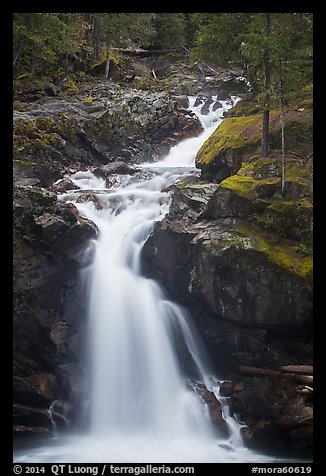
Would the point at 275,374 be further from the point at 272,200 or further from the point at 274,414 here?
the point at 272,200

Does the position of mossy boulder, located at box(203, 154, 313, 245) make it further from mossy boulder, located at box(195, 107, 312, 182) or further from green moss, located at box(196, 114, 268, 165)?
green moss, located at box(196, 114, 268, 165)

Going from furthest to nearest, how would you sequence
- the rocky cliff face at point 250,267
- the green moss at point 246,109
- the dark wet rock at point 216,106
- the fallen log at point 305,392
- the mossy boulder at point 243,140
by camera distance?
the dark wet rock at point 216,106 → the green moss at point 246,109 → the mossy boulder at point 243,140 → the rocky cliff face at point 250,267 → the fallen log at point 305,392

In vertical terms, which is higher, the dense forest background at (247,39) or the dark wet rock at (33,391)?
the dense forest background at (247,39)

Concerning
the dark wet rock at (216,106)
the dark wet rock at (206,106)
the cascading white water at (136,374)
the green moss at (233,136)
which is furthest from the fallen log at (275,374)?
the dark wet rock at (216,106)

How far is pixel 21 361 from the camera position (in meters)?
10.1

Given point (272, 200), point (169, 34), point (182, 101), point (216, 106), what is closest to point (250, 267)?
point (272, 200)

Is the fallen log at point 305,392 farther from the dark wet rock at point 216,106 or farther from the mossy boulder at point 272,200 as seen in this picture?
the dark wet rock at point 216,106

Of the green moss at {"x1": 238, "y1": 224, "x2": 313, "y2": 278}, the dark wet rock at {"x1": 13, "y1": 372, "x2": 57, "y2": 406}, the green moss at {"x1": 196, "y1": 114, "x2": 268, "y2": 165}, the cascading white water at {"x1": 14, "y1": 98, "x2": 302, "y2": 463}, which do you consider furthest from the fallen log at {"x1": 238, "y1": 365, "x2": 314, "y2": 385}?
the green moss at {"x1": 196, "y1": 114, "x2": 268, "y2": 165}

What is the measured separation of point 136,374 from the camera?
10102mm

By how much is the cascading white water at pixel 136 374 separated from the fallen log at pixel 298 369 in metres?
1.73

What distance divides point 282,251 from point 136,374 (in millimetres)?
4684

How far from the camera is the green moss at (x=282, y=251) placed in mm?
9383

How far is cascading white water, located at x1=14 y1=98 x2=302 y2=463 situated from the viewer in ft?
28.5
